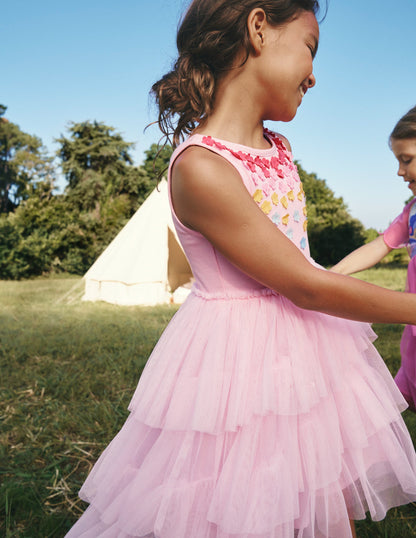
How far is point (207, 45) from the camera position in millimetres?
1067

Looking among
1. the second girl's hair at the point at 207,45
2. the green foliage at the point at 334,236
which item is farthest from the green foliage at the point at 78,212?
the second girl's hair at the point at 207,45

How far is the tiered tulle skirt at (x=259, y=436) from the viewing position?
919mm

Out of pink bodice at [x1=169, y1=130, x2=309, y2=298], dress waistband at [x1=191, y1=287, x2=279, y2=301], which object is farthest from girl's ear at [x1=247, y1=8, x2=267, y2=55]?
dress waistband at [x1=191, y1=287, x2=279, y2=301]

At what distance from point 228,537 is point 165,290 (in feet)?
22.1

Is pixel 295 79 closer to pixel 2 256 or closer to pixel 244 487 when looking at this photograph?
pixel 244 487

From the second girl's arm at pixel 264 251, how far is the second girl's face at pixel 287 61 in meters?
0.24

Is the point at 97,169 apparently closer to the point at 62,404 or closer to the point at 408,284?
the point at 62,404

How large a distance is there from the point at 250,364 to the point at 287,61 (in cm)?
67

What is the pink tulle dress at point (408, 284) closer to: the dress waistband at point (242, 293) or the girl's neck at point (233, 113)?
the dress waistband at point (242, 293)

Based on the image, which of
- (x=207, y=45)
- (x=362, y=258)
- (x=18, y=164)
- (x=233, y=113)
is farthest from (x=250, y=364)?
(x=18, y=164)

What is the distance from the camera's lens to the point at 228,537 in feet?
2.99

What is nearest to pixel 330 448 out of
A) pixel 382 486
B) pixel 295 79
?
pixel 382 486

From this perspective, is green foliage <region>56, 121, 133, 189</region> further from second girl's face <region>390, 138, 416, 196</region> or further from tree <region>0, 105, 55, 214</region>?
second girl's face <region>390, 138, 416, 196</region>

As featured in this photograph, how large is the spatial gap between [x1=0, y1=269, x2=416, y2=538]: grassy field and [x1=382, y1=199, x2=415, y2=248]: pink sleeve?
41.1 inches
